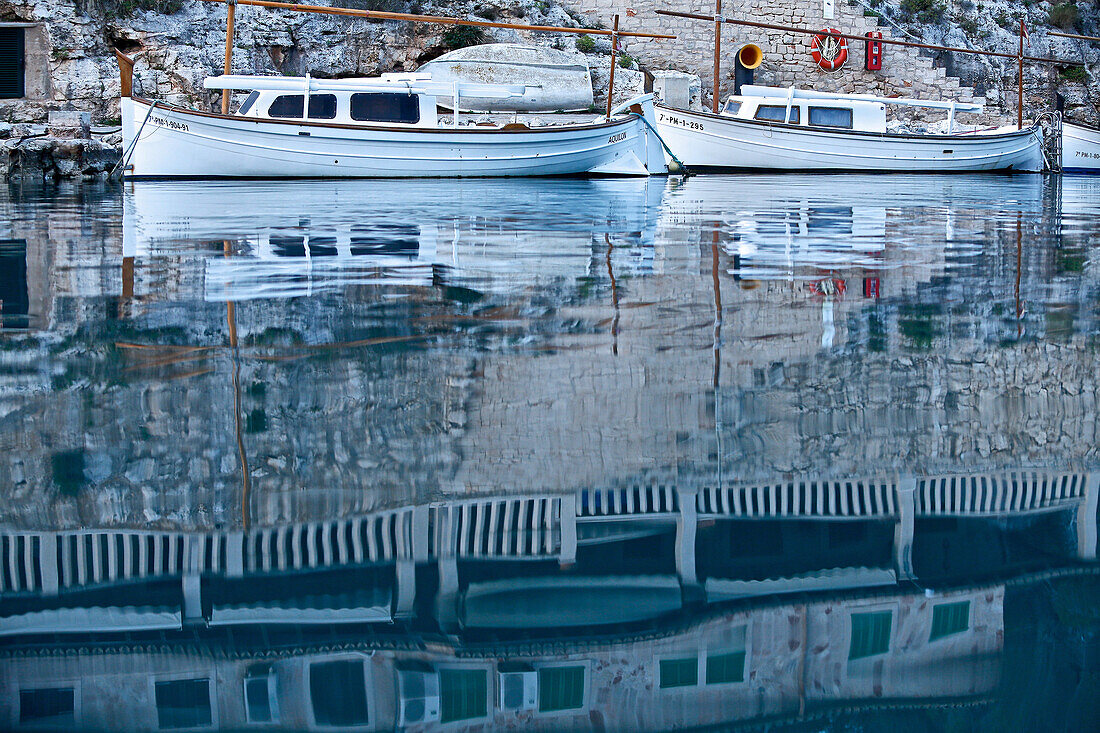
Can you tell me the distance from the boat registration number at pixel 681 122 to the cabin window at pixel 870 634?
22.8m

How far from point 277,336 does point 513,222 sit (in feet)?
16.9

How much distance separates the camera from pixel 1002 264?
17.7 feet

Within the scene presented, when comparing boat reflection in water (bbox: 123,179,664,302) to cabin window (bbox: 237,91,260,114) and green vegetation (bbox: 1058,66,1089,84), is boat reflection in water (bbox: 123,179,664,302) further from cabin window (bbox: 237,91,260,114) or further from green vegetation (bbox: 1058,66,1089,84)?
green vegetation (bbox: 1058,66,1089,84)

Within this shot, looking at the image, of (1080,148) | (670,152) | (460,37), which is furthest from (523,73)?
(1080,148)

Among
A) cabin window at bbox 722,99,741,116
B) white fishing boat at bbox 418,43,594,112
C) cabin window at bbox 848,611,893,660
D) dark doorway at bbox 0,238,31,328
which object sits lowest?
cabin window at bbox 848,611,893,660

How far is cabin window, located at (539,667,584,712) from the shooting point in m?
1.24

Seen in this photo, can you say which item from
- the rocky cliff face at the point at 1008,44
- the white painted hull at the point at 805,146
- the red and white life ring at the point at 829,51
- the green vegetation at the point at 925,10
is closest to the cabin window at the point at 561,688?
the white painted hull at the point at 805,146

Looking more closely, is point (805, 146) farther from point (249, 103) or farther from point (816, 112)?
point (249, 103)

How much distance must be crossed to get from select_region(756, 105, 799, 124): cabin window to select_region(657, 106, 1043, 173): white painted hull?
1.78ft

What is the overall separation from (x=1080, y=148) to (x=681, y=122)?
11.5 meters

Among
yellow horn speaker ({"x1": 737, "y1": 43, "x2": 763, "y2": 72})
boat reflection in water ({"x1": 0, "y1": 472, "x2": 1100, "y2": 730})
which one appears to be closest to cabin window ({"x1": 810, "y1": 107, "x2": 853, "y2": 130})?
yellow horn speaker ({"x1": 737, "y1": 43, "x2": 763, "y2": 72})

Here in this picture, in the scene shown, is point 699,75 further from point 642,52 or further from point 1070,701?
point 1070,701

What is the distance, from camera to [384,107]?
19141mm

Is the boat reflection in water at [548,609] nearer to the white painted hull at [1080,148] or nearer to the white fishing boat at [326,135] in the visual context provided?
the white fishing boat at [326,135]
